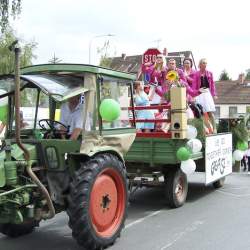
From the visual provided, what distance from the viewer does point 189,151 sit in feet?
28.1

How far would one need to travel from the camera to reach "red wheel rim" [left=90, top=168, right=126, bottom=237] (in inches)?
233

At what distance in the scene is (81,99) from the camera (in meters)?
6.21

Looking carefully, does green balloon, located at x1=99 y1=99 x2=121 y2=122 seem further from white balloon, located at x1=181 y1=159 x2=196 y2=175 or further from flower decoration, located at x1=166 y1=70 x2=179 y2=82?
flower decoration, located at x1=166 y1=70 x2=179 y2=82

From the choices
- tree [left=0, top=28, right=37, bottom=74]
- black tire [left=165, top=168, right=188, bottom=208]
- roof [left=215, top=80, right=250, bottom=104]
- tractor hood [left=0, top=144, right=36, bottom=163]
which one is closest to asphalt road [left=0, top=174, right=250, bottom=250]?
black tire [left=165, top=168, right=188, bottom=208]

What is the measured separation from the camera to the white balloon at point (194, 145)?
8.69 meters

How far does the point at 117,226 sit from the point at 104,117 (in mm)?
1383

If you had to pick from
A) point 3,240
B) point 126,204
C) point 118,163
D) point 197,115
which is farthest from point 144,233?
point 197,115

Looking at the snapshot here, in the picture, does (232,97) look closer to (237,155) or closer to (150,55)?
(150,55)

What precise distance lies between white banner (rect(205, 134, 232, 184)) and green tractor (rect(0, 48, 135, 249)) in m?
3.07

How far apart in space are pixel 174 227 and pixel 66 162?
2222mm

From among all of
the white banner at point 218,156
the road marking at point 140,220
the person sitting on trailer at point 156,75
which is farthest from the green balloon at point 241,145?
the road marking at point 140,220

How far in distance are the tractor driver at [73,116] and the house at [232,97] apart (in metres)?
56.2

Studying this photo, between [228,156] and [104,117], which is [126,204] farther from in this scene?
[228,156]

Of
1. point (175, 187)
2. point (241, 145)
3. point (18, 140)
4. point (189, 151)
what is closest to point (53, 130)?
point (18, 140)
